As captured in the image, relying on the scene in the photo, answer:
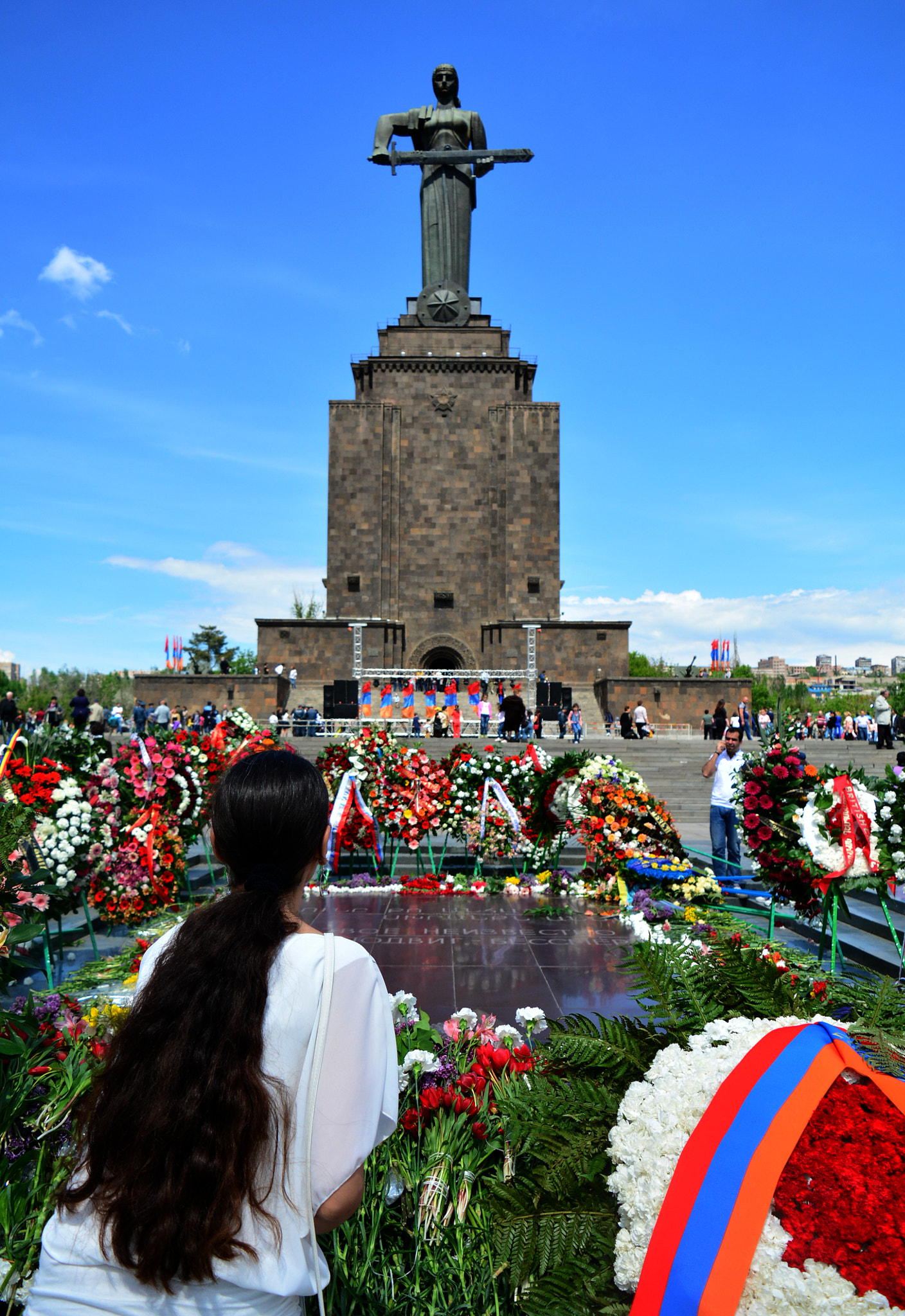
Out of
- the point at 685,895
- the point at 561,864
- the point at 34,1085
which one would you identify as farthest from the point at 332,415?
the point at 34,1085

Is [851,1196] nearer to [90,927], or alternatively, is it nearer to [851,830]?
[851,830]

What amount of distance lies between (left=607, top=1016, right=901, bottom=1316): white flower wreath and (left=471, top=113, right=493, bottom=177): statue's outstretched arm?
1806 inches

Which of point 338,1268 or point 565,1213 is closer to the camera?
point 565,1213

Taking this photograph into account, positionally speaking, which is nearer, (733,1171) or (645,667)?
(733,1171)

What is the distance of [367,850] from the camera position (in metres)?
11.4

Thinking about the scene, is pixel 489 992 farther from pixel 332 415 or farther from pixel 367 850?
pixel 332 415

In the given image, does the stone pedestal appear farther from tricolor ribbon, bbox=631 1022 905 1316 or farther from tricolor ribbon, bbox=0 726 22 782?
tricolor ribbon, bbox=631 1022 905 1316

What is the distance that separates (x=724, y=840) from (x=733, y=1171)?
9962 millimetres

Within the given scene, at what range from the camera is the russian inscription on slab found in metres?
40.3

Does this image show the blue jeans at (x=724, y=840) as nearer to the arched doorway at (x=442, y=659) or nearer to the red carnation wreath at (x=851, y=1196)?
the red carnation wreath at (x=851, y=1196)

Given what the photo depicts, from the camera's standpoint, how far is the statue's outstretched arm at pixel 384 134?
4062 centimetres

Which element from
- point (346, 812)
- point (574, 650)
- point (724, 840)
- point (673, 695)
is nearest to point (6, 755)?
point (346, 812)

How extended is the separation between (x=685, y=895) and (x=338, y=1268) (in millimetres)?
6986

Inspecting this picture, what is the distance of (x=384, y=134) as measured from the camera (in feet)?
134
